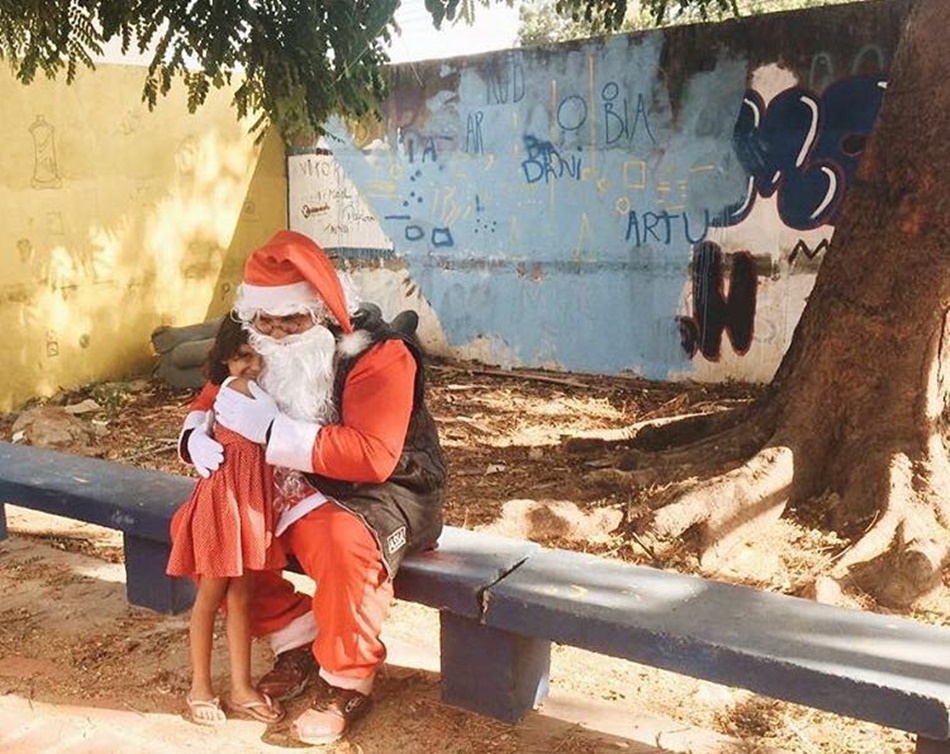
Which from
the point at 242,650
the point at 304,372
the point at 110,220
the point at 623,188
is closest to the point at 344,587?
the point at 242,650

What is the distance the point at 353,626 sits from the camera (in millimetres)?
2713

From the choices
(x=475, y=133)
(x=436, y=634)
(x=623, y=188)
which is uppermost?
(x=475, y=133)

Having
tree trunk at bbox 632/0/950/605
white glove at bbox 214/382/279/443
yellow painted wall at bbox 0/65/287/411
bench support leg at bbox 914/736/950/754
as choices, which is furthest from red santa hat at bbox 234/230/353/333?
yellow painted wall at bbox 0/65/287/411

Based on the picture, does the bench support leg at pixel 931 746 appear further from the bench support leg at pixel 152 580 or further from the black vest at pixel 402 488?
the bench support leg at pixel 152 580

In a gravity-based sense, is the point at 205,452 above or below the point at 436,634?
above

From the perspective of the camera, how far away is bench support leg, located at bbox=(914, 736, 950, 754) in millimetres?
2258

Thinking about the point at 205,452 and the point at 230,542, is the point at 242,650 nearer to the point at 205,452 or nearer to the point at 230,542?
the point at 230,542

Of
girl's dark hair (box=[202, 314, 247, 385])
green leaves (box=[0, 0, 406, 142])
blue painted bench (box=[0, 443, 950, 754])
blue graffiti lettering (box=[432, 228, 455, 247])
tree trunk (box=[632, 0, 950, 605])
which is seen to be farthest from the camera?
blue graffiti lettering (box=[432, 228, 455, 247])

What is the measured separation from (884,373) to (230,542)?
287 cm

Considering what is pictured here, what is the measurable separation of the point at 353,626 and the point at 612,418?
15.3 ft

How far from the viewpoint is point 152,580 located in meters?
3.67

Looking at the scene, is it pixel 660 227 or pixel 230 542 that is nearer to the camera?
pixel 230 542

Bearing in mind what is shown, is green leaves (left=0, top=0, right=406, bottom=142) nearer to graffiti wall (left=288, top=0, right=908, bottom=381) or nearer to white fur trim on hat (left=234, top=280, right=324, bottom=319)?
white fur trim on hat (left=234, top=280, right=324, bottom=319)

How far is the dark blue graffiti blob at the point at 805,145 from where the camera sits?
22.4 ft
